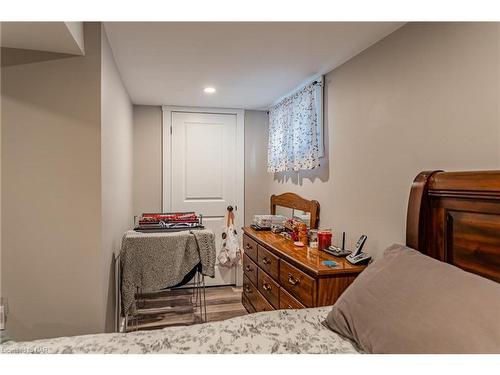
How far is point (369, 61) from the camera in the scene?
84.7 inches

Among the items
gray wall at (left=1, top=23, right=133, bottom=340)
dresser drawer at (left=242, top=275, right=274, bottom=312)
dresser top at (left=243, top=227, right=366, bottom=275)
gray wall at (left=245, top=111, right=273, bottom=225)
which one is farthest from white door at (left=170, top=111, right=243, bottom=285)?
gray wall at (left=1, top=23, right=133, bottom=340)

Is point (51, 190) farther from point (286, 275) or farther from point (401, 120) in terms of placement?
point (401, 120)

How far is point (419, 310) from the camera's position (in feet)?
3.44

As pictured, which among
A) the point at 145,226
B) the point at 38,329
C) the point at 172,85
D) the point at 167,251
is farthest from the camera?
the point at 172,85

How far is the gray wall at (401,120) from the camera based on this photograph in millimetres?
1398

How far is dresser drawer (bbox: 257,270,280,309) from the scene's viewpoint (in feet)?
8.13

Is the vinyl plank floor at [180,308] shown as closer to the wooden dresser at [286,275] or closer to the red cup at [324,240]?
the wooden dresser at [286,275]

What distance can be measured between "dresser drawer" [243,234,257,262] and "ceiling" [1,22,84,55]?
6.88 ft

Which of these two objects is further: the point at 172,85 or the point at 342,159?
the point at 172,85
